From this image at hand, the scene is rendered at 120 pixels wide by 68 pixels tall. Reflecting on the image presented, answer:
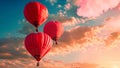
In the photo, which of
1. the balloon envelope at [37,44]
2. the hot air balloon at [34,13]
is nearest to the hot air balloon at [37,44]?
the balloon envelope at [37,44]

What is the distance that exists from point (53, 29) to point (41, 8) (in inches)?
358

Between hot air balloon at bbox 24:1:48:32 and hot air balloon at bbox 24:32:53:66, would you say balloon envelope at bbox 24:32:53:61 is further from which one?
hot air balloon at bbox 24:1:48:32

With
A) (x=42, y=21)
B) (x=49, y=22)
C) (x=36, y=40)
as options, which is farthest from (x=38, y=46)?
(x=49, y=22)

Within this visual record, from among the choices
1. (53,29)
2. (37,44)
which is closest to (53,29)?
(53,29)

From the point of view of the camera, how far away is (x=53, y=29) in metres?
88.4

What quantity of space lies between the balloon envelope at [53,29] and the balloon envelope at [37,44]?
8329 millimetres

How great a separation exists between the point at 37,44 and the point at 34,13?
799 centimetres

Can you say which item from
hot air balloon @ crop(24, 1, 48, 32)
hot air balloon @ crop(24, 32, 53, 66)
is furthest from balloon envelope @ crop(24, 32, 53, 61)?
hot air balloon @ crop(24, 1, 48, 32)

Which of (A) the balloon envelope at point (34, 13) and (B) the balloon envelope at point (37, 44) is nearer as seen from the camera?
(B) the balloon envelope at point (37, 44)

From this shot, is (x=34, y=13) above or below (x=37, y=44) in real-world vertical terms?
above

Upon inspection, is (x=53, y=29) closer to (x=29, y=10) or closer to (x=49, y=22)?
(x=49, y=22)

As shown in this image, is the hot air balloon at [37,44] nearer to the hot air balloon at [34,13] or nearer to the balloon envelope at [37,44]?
the balloon envelope at [37,44]

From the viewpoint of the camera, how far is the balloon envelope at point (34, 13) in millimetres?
80625

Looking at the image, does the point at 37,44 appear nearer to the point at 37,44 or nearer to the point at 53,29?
the point at 37,44
